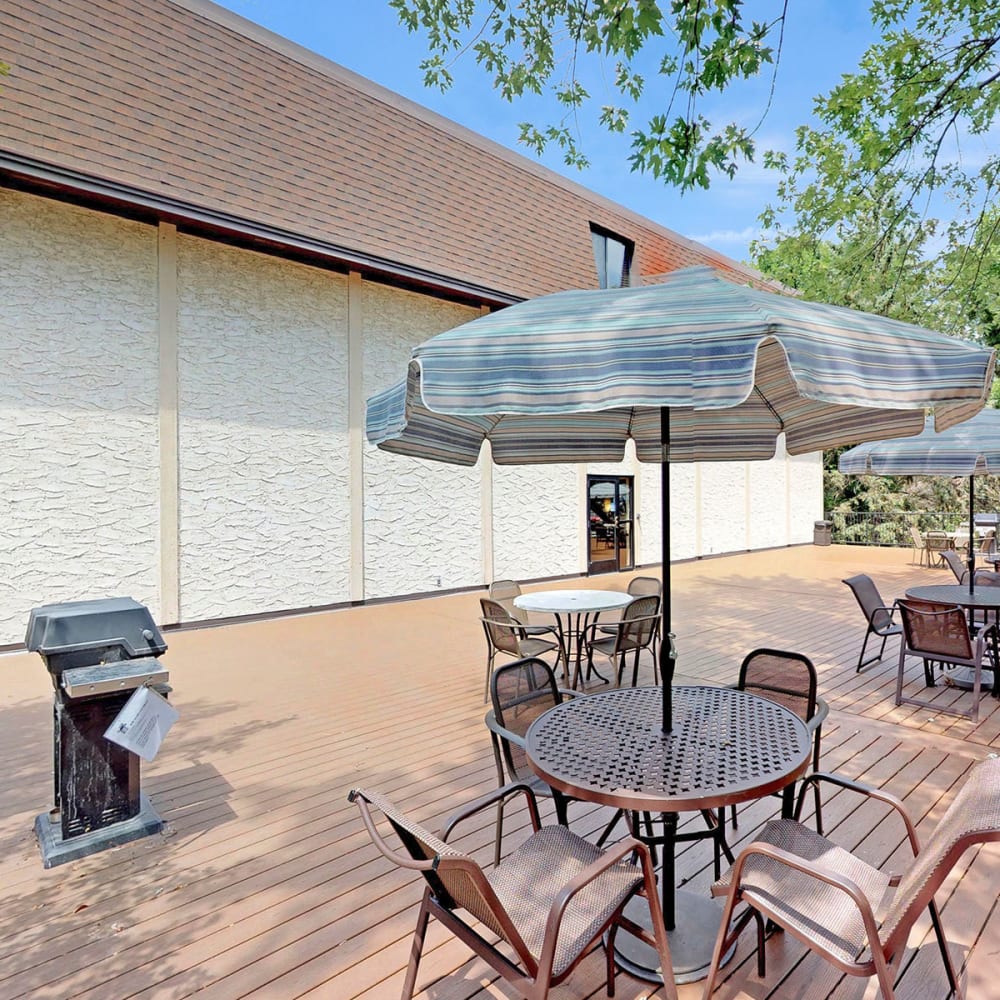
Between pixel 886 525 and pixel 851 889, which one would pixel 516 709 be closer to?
pixel 851 889

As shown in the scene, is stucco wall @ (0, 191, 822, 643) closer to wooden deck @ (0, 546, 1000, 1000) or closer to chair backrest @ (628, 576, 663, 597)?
wooden deck @ (0, 546, 1000, 1000)

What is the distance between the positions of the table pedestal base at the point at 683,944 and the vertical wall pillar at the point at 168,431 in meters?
7.46

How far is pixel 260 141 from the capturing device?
28.9ft

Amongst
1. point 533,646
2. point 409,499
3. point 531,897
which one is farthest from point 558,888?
point 409,499

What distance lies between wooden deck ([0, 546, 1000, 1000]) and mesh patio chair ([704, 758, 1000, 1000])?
45 centimetres

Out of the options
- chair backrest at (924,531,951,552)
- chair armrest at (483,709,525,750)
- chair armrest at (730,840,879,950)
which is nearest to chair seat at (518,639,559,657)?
chair armrest at (483,709,525,750)

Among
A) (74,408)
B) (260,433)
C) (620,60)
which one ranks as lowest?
(260,433)

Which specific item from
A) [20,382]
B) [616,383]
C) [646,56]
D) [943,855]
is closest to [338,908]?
[943,855]

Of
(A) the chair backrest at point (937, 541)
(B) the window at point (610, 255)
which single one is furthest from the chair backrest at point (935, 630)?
(B) the window at point (610, 255)

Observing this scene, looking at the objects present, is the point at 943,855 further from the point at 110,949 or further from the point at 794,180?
the point at 794,180

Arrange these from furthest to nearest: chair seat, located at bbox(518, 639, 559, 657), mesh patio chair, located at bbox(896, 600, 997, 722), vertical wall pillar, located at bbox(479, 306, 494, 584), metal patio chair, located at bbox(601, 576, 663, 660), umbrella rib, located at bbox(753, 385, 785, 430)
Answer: vertical wall pillar, located at bbox(479, 306, 494, 584)
metal patio chair, located at bbox(601, 576, 663, 660)
chair seat, located at bbox(518, 639, 559, 657)
mesh patio chair, located at bbox(896, 600, 997, 722)
umbrella rib, located at bbox(753, 385, 785, 430)

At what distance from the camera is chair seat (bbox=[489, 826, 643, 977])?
184 centimetres

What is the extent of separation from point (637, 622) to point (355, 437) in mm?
6261

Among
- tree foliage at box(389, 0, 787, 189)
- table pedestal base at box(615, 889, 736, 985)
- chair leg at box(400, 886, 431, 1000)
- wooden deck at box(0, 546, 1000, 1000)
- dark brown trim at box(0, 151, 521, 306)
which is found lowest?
wooden deck at box(0, 546, 1000, 1000)
